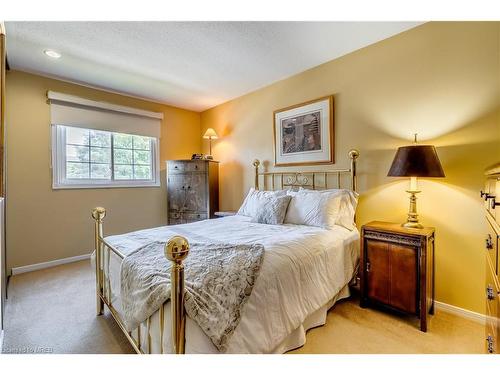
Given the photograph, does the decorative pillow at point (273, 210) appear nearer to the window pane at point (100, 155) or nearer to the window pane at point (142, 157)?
the window pane at point (142, 157)

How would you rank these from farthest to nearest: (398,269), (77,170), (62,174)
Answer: (77,170), (62,174), (398,269)

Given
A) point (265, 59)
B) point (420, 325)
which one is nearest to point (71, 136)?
point (265, 59)

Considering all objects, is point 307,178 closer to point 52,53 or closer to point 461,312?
point 461,312

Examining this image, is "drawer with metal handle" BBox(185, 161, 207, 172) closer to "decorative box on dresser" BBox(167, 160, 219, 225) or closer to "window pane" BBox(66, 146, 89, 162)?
"decorative box on dresser" BBox(167, 160, 219, 225)

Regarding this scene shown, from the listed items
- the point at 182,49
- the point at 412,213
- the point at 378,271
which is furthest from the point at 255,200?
the point at 182,49

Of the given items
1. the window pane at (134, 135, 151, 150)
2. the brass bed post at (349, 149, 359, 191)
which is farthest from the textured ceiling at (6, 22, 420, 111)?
the brass bed post at (349, 149, 359, 191)

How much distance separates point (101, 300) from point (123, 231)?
1.91m

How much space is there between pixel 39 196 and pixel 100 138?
1088 millimetres

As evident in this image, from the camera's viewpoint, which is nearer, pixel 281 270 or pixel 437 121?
pixel 281 270

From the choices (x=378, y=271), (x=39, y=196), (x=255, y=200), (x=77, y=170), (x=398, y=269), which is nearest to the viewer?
(x=398, y=269)

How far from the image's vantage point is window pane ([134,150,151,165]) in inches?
155

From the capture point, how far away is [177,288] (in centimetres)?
93

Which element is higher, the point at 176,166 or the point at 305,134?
the point at 305,134

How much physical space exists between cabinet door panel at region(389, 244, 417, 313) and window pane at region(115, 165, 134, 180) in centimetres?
368
